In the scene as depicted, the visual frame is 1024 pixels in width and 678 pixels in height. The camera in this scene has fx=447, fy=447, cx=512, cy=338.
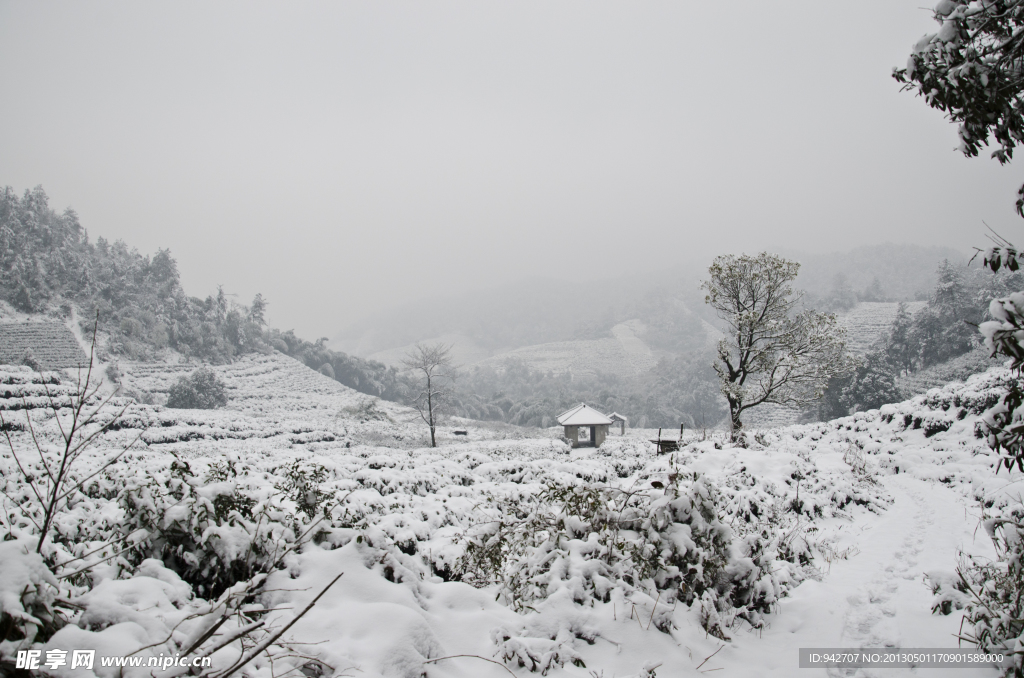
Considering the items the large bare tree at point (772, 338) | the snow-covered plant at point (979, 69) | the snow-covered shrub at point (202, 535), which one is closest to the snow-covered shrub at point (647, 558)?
the snow-covered shrub at point (202, 535)

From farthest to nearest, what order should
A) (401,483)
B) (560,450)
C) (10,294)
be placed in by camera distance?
(10,294)
(560,450)
(401,483)

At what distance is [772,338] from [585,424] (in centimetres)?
1637

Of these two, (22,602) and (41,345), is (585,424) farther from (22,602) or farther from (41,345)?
(41,345)

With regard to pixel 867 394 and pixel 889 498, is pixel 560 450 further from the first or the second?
pixel 867 394

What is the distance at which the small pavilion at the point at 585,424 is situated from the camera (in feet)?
108

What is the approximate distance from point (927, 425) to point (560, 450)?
17305 mm

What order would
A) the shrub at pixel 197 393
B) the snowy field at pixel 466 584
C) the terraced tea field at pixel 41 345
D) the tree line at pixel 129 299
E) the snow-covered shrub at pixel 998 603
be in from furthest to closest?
the tree line at pixel 129 299 < the shrub at pixel 197 393 < the terraced tea field at pixel 41 345 < the snow-covered shrub at pixel 998 603 < the snowy field at pixel 466 584

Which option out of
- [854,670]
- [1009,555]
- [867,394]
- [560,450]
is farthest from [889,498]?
[867,394]

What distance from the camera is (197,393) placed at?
44281 millimetres

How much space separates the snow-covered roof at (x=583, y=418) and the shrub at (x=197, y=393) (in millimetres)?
35907

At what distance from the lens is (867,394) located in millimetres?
35969

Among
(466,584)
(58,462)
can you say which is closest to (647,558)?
(466,584)

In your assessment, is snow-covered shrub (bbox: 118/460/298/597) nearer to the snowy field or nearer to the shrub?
the snowy field

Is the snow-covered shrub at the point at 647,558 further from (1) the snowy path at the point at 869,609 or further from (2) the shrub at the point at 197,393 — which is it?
(2) the shrub at the point at 197,393
